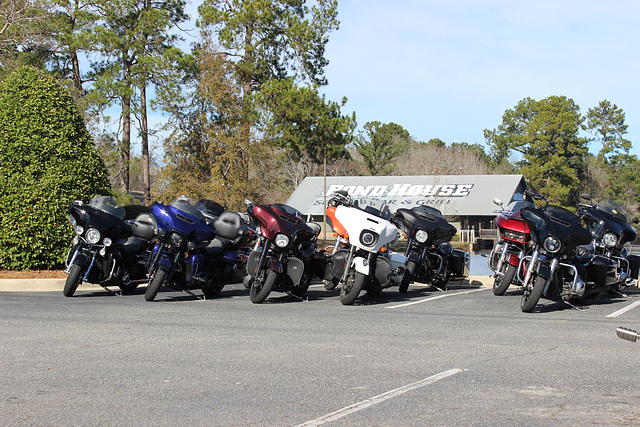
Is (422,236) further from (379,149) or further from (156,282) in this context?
(379,149)

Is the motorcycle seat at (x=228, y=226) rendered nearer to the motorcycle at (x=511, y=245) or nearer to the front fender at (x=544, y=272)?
the motorcycle at (x=511, y=245)

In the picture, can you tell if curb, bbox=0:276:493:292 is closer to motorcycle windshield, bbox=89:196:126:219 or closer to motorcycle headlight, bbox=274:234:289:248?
motorcycle windshield, bbox=89:196:126:219

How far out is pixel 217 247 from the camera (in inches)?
466

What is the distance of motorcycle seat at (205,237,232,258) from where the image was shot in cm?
1170

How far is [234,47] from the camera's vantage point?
37.9m

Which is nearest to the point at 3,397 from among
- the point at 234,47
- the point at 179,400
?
the point at 179,400

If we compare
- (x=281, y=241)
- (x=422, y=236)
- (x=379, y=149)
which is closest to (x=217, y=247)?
(x=281, y=241)

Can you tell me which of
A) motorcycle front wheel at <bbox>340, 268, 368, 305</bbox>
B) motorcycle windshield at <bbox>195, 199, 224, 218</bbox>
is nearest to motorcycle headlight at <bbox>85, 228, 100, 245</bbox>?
motorcycle windshield at <bbox>195, 199, 224, 218</bbox>

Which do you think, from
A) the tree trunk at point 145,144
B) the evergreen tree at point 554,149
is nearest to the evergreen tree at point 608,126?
the evergreen tree at point 554,149

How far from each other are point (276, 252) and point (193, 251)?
1532mm

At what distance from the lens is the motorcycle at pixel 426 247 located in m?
12.6

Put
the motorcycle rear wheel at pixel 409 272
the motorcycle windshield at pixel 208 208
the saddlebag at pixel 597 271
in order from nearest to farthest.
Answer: the saddlebag at pixel 597 271
the motorcycle rear wheel at pixel 409 272
the motorcycle windshield at pixel 208 208

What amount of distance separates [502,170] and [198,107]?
195 ft

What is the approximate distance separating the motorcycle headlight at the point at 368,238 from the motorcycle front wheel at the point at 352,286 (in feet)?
1.53
